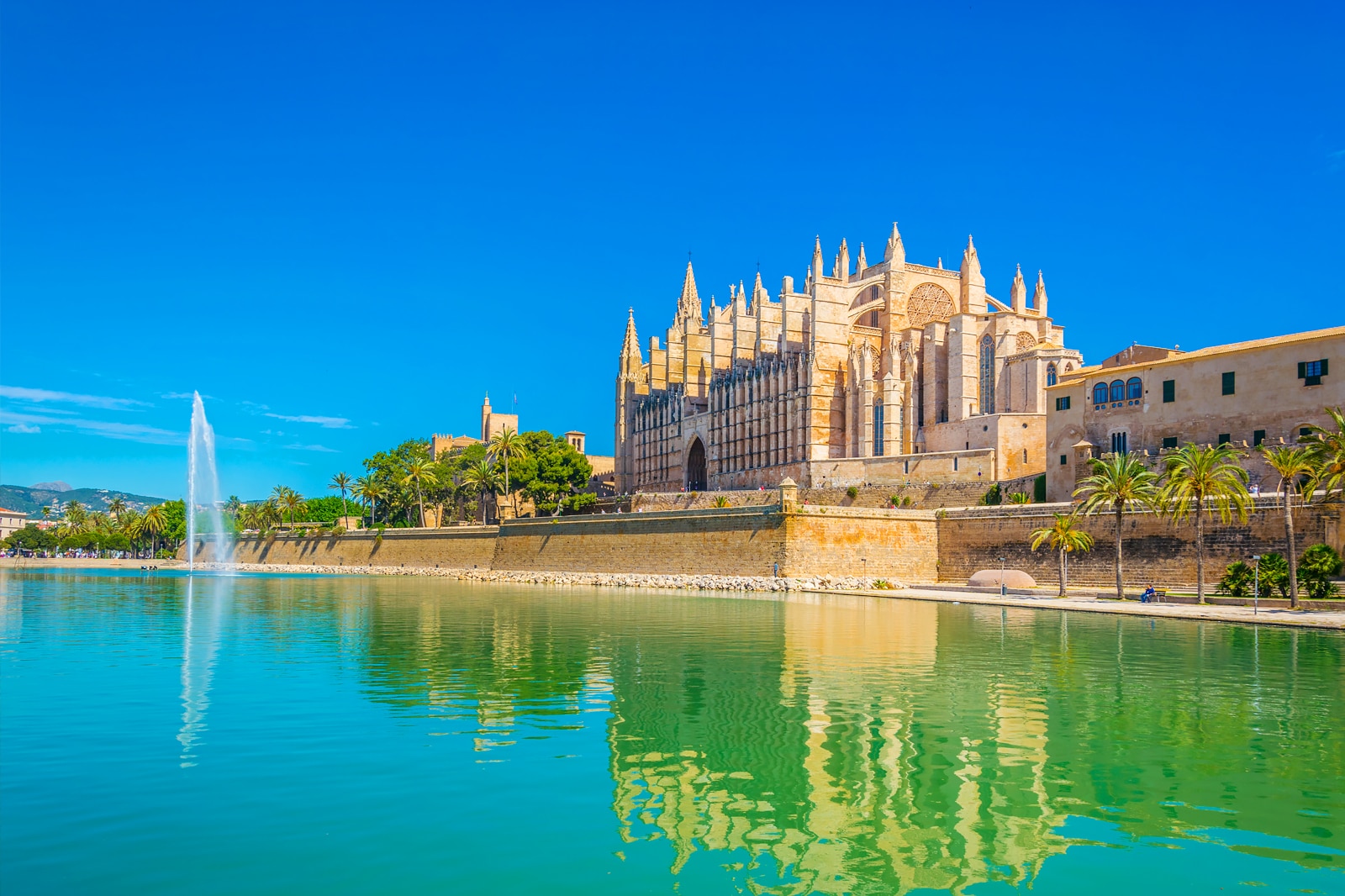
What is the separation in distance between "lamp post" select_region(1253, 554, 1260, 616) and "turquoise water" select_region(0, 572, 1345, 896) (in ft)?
21.3

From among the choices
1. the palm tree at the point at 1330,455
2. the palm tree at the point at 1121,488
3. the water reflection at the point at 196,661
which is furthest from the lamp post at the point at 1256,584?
the water reflection at the point at 196,661

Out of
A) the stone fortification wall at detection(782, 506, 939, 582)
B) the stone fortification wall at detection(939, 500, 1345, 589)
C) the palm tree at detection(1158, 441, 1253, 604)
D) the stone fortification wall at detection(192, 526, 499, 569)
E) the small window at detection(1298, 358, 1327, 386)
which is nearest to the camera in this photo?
the palm tree at detection(1158, 441, 1253, 604)

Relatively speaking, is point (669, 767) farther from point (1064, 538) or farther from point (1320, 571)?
point (1064, 538)

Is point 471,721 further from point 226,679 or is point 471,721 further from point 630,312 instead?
point 630,312

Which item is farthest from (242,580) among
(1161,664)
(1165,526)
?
(1161,664)

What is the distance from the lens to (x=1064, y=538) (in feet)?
123

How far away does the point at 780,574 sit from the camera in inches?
1781

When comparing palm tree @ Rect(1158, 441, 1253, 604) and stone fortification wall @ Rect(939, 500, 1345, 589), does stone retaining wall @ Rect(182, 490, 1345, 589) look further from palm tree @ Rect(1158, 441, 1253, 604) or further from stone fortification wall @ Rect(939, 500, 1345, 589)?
palm tree @ Rect(1158, 441, 1253, 604)

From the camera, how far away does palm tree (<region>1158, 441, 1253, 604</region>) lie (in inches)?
1256

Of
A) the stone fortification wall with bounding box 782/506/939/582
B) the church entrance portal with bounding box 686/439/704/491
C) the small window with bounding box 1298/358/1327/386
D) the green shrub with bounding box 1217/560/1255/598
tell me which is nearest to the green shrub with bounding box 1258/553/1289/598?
the green shrub with bounding box 1217/560/1255/598

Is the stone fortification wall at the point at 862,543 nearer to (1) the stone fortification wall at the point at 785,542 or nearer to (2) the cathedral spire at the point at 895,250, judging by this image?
(1) the stone fortification wall at the point at 785,542

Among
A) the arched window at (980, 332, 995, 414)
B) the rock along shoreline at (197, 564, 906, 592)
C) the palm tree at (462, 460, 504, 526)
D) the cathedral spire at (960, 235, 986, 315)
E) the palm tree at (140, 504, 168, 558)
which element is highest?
the cathedral spire at (960, 235, 986, 315)

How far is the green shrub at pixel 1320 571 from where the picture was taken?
103ft

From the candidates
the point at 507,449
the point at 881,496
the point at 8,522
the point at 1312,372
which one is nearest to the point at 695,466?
the point at 507,449
